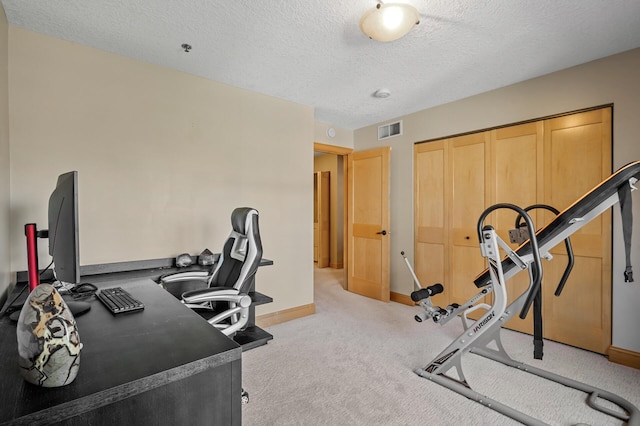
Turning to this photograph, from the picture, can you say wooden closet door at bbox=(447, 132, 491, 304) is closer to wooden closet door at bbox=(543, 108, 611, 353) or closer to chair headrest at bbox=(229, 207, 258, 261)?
wooden closet door at bbox=(543, 108, 611, 353)

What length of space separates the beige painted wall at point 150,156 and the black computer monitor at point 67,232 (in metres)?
1.17

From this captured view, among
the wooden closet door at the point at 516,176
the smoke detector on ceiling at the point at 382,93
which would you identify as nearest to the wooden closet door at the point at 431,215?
the wooden closet door at the point at 516,176

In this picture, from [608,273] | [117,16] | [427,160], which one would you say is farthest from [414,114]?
[117,16]

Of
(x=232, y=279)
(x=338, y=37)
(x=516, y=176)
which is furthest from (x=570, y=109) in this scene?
(x=232, y=279)

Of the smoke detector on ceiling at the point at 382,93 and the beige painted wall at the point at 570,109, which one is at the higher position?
the smoke detector on ceiling at the point at 382,93

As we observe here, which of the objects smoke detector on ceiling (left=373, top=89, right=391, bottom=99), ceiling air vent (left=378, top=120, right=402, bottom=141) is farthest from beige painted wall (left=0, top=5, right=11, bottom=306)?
ceiling air vent (left=378, top=120, right=402, bottom=141)

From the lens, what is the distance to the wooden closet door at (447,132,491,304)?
11.3 ft

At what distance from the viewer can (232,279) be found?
2170mm

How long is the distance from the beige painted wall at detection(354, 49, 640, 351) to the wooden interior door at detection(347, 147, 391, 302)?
259 mm

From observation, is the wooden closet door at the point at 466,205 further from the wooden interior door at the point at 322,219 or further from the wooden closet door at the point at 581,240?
the wooden interior door at the point at 322,219

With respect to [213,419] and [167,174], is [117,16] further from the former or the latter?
[213,419]

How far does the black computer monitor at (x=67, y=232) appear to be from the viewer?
118 cm

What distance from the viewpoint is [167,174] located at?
2807mm

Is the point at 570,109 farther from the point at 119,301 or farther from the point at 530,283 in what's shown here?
the point at 119,301
